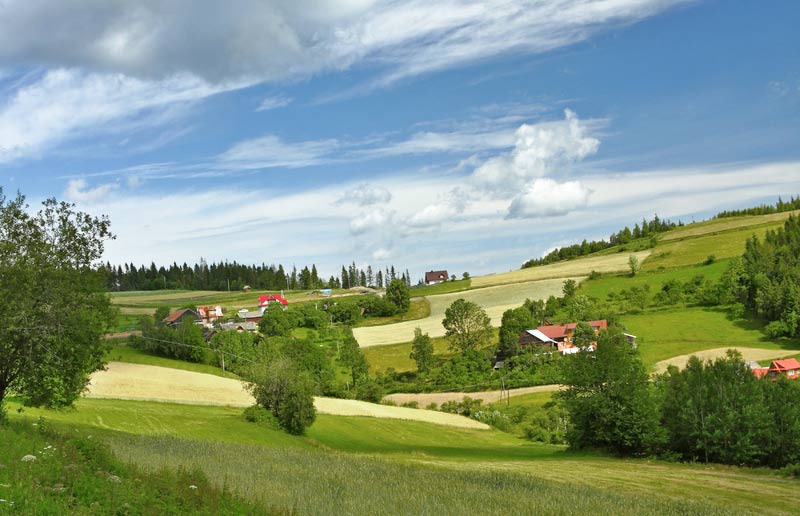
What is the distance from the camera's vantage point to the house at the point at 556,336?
127438 mm

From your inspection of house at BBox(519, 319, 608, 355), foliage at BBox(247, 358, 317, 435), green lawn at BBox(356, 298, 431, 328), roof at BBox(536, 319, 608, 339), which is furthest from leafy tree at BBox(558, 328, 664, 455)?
green lawn at BBox(356, 298, 431, 328)

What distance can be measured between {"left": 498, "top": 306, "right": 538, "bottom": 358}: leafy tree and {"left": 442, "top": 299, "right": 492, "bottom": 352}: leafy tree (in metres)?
4.06

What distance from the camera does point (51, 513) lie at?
11578 millimetres

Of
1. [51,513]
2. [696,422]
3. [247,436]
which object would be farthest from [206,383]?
[51,513]

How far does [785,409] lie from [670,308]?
86.3 m

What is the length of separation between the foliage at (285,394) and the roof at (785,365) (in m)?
67.5

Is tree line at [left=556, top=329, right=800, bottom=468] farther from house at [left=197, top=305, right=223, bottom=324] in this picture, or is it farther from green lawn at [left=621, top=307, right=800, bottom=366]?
house at [left=197, top=305, right=223, bottom=324]

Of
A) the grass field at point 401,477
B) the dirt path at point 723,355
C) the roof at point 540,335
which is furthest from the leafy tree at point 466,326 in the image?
the grass field at point 401,477

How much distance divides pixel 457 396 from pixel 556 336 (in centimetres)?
3248

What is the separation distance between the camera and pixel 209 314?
183375 millimetres

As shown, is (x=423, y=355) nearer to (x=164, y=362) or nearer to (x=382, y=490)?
(x=164, y=362)

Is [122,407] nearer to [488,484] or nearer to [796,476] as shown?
[488,484]

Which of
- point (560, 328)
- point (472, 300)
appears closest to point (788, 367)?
point (560, 328)

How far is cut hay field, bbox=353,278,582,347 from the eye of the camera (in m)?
149
